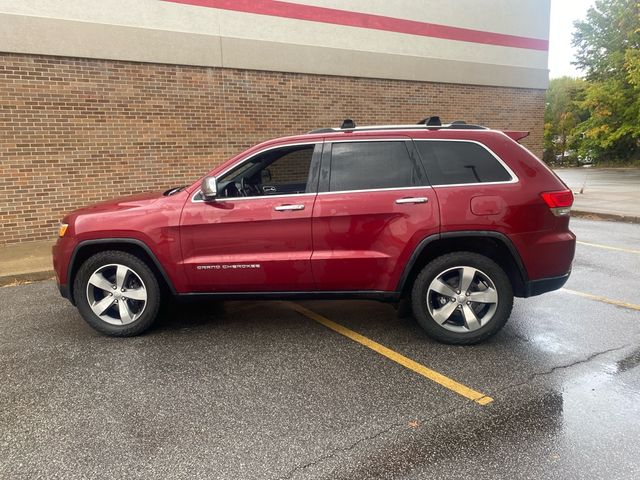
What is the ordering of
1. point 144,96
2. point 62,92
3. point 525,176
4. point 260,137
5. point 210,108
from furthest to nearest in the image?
point 260,137
point 210,108
point 144,96
point 62,92
point 525,176

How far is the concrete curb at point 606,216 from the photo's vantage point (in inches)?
428

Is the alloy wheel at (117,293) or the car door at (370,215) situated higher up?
the car door at (370,215)

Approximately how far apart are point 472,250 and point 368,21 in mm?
8966

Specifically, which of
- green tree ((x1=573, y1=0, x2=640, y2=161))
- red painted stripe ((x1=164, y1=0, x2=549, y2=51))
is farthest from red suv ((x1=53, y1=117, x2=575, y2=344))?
green tree ((x1=573, y1=0, x2=640, y2=161))

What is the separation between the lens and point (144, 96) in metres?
9.20

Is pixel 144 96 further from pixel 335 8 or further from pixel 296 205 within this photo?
pixel 296 205

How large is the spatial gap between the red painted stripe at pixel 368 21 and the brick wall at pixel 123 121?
1229 mm

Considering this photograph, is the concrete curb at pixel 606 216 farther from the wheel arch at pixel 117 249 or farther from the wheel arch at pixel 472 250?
the wheel arch at pixel 117 249

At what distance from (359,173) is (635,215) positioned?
956cm

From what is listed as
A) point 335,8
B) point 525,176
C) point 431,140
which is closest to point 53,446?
point 431,140

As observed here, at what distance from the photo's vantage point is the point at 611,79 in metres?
32.7

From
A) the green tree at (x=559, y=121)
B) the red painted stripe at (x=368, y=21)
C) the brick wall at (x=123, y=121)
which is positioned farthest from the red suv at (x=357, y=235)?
the green tree at (x=559, y=121)

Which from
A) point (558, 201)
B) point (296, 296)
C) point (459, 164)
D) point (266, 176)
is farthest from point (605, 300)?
point (266, 176)

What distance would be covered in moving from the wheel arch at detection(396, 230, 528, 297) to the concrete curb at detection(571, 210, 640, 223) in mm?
8497
